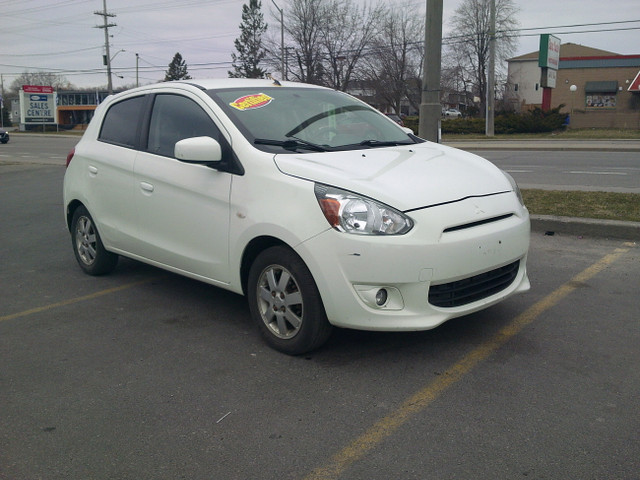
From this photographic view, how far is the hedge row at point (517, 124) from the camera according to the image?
3997 centimetres

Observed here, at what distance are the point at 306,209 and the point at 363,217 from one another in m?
0.35

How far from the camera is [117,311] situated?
206 inches

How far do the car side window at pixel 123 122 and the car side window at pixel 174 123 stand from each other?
0.24 metres

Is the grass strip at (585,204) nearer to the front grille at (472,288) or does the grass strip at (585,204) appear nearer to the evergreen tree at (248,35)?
the front grille at (472,288)

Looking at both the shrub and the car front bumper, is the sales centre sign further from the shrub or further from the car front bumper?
the car front bumper

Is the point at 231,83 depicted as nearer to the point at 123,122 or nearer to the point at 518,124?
the point at 123,122

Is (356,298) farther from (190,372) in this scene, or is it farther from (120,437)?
(120,437)

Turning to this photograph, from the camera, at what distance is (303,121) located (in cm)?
491

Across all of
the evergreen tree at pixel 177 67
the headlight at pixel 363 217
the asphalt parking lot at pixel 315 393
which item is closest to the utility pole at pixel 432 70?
the asphalt parking lot at pixel 315 393

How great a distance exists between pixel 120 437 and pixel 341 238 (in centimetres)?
156

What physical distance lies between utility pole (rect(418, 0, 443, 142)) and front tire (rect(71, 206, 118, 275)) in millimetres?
4913

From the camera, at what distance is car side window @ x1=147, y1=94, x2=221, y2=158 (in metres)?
4.87

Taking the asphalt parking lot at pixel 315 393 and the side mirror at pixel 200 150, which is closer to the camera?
the asphalt parking lot at pixel 315 393

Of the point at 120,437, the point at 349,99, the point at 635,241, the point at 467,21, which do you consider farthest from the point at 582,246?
the point at 467,21
